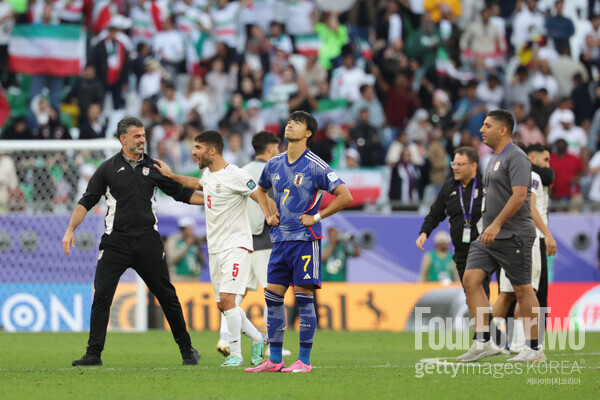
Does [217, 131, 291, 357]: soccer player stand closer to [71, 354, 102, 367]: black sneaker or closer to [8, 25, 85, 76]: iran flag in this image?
[71, 354, 102, 367]: black sneaker

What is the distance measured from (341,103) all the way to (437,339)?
886cm

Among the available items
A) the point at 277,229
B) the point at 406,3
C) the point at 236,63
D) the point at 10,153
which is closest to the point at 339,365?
the point at 277,229

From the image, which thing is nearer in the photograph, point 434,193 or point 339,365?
point 339,365

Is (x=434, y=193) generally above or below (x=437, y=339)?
above

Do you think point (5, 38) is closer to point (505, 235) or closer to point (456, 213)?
point (456, 213)

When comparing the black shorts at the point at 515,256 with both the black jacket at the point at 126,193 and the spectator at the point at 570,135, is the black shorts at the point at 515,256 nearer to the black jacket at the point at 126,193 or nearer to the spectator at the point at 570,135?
the black jacket at the point at 126,193

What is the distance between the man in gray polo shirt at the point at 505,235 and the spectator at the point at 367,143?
34.2ft

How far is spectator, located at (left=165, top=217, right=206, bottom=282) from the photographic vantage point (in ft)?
61.9

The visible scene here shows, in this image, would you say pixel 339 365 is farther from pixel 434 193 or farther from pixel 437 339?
pixel 434 193

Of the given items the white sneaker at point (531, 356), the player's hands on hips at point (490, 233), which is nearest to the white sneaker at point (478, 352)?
A: the white sneaker at point (531, 356)

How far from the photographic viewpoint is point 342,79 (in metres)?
23.4

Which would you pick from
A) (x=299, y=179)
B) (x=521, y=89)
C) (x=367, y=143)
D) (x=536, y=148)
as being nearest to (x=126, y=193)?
(x=299, y=179)

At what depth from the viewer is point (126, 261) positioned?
10.9 m

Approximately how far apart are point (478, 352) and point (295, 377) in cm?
239
